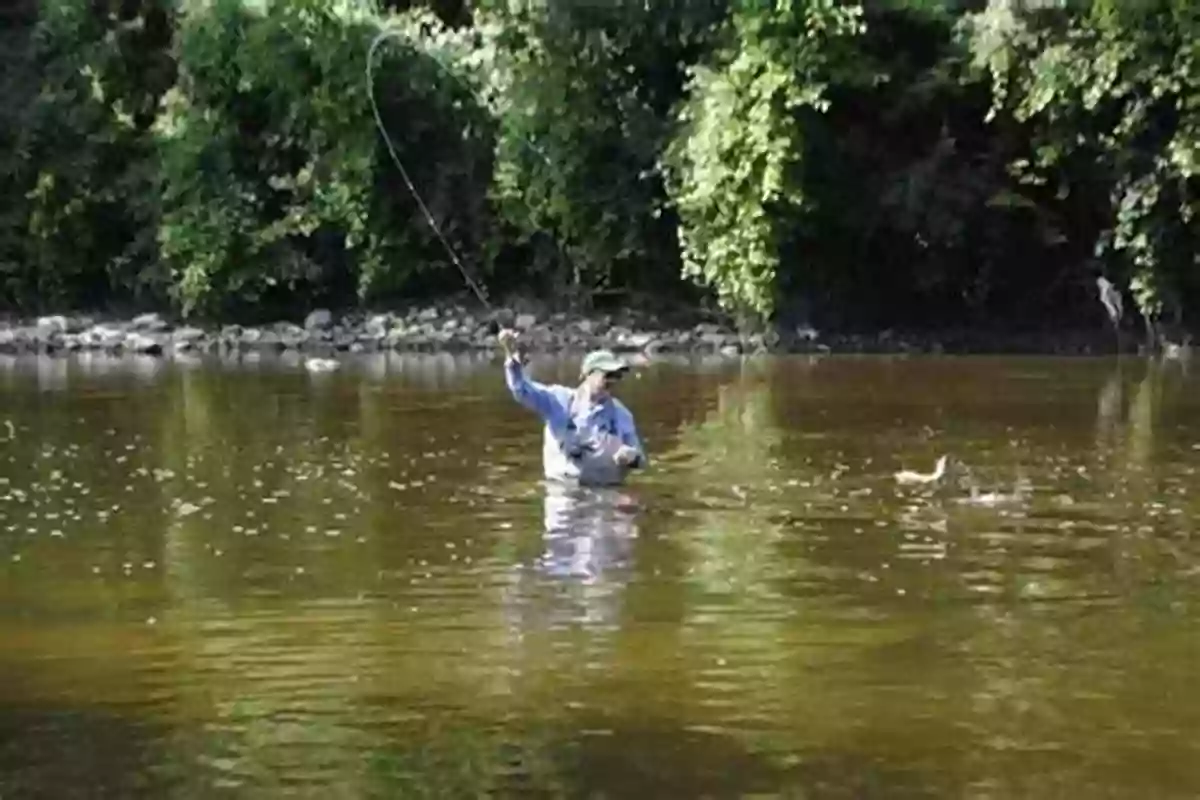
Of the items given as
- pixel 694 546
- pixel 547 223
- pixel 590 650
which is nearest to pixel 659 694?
pixel 590 650

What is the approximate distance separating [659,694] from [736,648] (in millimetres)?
1055

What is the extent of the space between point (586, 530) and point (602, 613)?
125 inches

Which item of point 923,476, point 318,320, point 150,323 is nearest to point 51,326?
point 150,323

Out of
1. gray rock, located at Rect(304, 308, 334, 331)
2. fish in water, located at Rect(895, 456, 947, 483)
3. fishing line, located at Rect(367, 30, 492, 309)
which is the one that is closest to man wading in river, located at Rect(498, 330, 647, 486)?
fish in water, located at Rect(895, 456, 947, 483)

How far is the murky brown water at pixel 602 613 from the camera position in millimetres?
8195

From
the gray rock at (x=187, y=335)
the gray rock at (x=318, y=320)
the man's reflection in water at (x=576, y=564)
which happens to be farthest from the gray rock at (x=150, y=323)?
the man's reflection in water at (x=576, y=564)

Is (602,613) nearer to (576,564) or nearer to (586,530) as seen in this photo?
(576,564)

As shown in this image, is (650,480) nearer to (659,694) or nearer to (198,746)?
(659,694)

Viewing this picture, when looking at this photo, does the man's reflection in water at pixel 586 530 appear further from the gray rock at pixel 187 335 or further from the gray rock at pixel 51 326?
the gray rock at pixel 51 326

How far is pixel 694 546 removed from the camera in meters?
13.6

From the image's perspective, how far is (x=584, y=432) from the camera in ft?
53.0

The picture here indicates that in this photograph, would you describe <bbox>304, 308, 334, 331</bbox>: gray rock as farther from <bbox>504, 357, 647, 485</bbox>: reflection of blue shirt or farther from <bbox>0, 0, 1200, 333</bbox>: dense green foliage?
<bbox>504, 357, 647, 485</bbox>: reflection of blue shirt

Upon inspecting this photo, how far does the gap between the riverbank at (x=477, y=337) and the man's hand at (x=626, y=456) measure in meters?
15.7

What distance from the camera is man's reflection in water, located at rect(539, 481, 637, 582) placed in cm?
1277
